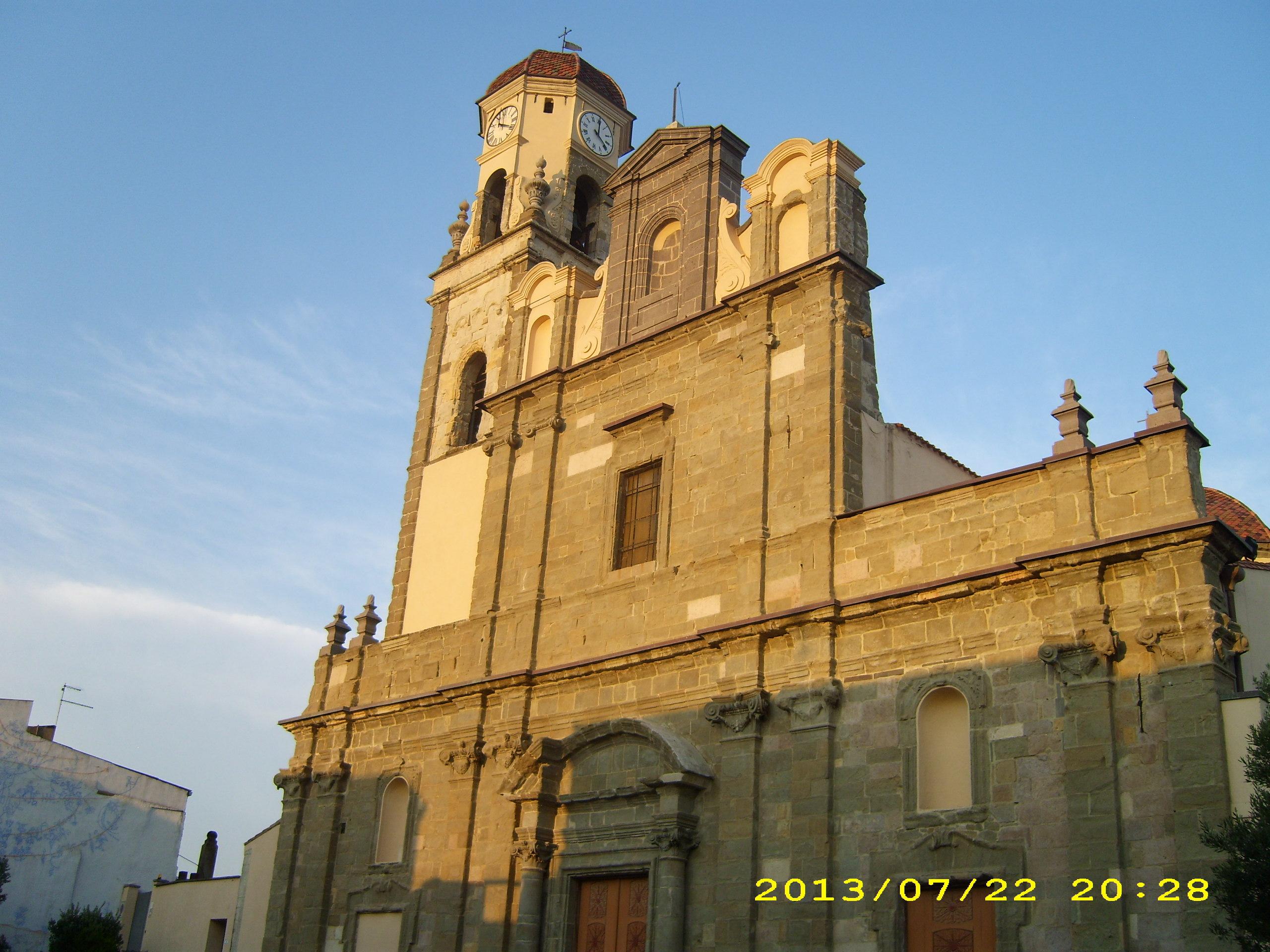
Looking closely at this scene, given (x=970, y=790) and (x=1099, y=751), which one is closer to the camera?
(x=1099, y=751)

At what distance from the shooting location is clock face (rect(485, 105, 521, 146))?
2536 cm

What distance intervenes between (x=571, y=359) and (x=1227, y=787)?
1159 cm

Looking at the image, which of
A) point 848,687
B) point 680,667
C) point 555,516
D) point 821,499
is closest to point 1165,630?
point 848,687

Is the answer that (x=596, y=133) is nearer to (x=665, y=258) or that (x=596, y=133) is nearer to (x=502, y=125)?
(x=502, y=125)

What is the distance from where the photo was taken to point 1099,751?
11.7 m

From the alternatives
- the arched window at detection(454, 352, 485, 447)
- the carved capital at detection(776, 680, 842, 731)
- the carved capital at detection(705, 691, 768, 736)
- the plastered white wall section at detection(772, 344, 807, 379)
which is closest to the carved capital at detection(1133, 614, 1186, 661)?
the carved capital at detection(776, 680, 842, 731)

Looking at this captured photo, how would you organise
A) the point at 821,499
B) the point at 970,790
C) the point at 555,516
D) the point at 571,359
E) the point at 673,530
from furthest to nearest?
A: the point at 571,359, the point at 555,516, the point at 673,530, the point at 821,499, the point at 970,790

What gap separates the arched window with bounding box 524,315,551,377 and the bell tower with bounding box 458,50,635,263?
11.6ft

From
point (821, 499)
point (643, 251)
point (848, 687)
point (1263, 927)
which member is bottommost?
point (1263, 927)

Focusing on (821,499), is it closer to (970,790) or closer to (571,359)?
(970,790)

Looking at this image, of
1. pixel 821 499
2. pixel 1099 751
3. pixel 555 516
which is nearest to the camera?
pixel 1099 751

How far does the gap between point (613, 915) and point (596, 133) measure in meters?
15.7

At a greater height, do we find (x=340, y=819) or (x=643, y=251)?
(x=643, y=251)

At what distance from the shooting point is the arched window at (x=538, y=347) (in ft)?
67.3
